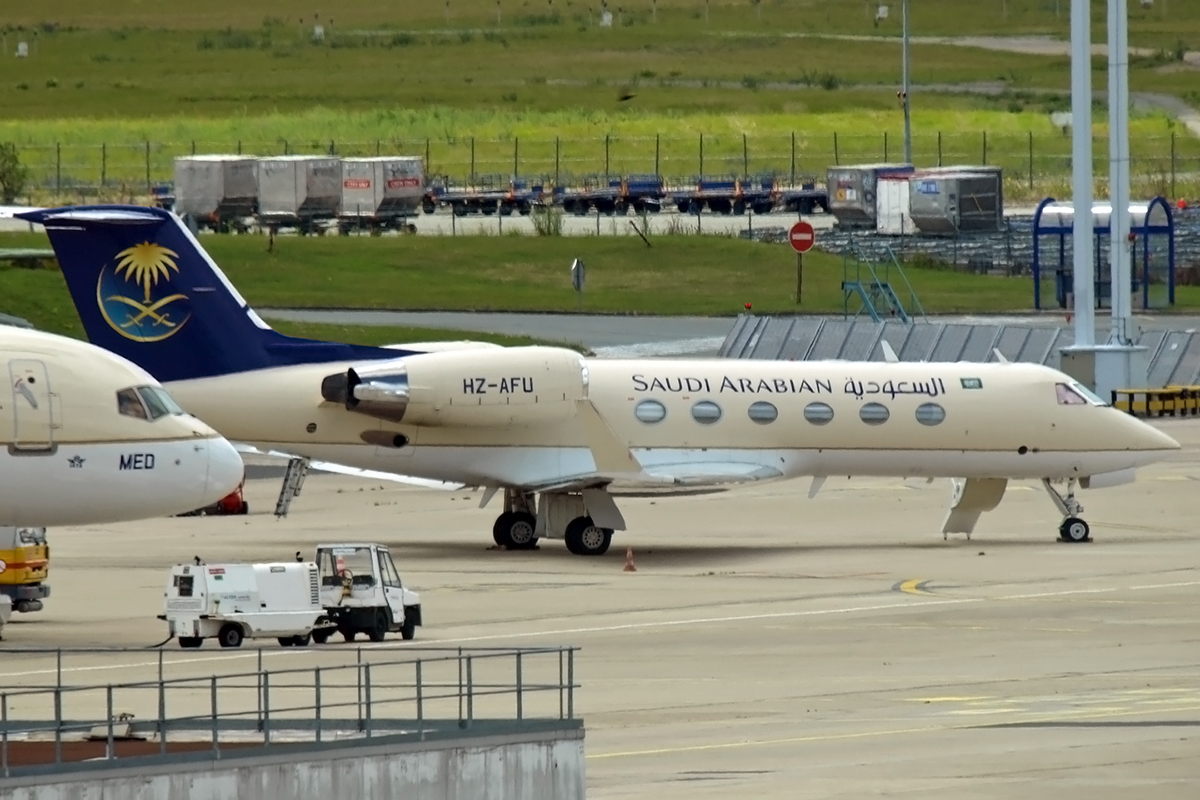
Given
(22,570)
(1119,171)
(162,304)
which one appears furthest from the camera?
(1119,171)

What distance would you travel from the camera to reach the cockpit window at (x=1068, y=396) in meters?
41.0

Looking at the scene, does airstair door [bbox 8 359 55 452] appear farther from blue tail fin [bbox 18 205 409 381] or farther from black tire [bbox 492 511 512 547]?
black tire [bbox 492 511 512 547]

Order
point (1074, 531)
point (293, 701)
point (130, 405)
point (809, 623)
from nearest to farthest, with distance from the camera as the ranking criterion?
point (293, 701) < point (130, 405) < point (809, 623) < point (1074, 531)

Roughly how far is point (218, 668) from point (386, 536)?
14605 mm

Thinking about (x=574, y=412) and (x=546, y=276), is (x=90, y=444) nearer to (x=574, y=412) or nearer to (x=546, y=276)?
(x=574, y=412)

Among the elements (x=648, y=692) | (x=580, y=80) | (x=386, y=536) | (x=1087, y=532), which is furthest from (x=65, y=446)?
(x=580, y=80)

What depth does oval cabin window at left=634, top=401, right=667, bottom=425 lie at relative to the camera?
130ft

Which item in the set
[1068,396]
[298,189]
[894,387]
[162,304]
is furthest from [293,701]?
[298,189]

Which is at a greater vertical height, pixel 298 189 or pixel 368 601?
pixel 298 189

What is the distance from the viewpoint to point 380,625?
29.4 metres

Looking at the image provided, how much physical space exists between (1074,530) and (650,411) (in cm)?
754

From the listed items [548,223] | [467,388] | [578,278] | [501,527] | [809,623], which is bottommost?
[809,623]

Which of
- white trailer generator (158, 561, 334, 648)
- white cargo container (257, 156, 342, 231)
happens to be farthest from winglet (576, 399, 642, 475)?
white cargo container (257, 156, 342, 231)

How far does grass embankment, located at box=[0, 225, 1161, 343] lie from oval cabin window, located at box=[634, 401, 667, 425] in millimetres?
33298
